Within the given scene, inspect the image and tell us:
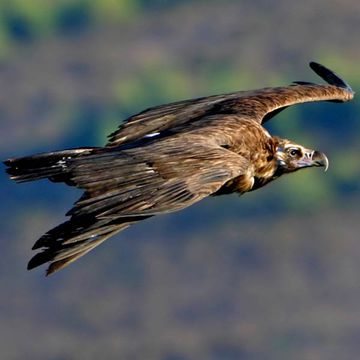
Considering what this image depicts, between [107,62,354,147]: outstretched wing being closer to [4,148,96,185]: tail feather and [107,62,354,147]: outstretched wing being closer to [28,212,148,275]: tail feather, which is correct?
[4,148,96,185]: tail feather

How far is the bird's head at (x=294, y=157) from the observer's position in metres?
14.1

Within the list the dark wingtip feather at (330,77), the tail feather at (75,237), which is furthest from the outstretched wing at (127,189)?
the dark wingtip feather at (330,77)

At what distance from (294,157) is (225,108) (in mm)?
681

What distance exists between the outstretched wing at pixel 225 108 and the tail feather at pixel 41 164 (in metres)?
0.84

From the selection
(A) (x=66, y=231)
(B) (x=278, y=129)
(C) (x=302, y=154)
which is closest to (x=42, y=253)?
(A) (x=66, y=231)

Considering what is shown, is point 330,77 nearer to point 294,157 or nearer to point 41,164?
point 294,157

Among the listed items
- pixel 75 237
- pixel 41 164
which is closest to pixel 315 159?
pixel 41 164

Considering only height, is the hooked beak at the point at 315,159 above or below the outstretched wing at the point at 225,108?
below

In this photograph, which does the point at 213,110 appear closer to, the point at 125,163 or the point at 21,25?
the point at 125,163

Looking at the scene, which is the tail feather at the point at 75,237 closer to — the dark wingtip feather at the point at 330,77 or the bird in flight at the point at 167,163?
the bird in flight at the point at 167,163

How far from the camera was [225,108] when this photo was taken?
1424cm

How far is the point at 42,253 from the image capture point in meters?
11.7

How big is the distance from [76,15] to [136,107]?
6.09 m

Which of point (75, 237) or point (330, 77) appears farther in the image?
point (330, 77)
